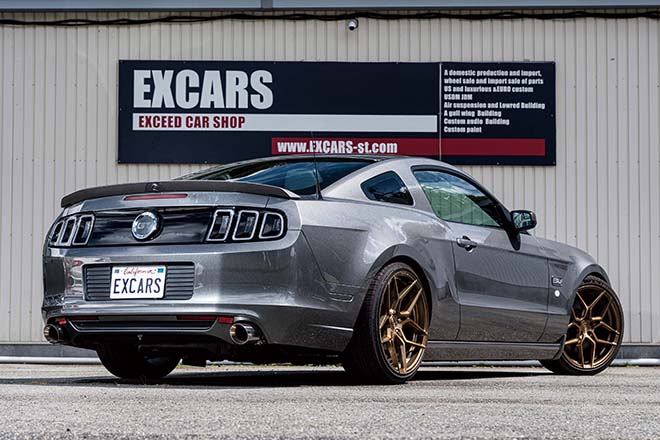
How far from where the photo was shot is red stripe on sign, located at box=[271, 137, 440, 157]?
13.2 meters

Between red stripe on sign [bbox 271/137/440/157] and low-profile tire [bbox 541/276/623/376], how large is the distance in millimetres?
4494

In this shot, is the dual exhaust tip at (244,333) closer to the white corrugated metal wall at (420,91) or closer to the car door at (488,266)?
the car door at (488,266)

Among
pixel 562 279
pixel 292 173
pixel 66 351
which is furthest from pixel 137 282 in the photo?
pixel 66 351

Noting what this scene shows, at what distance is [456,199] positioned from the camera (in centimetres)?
795

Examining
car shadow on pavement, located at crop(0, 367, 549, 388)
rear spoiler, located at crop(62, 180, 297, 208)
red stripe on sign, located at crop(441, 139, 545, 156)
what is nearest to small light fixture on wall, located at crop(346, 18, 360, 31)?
red stripe on sign, located at crop(441, 139, 545, 156)

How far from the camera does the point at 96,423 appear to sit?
444 centimetres

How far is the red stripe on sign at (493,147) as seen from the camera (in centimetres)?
1325

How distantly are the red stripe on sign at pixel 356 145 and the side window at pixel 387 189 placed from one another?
574cm

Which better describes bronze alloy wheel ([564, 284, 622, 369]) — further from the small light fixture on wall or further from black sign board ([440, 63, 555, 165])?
the small light fixture on wall

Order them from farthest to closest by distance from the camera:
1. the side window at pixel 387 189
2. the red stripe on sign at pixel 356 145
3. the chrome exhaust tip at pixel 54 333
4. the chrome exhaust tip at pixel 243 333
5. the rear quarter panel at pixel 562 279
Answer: the red stripe on sign at pixel 356 145 → the rear quarter panel at pixel 562 279 → the side window at pixel 387 189 → the chrome exhaust tip at pixel 54 333 → the chrome exhaust tip at pixel 243 333

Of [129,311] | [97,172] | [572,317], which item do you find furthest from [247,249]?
[97,172]

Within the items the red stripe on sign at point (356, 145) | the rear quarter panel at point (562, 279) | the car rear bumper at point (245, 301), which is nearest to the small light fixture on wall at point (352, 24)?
the red stripe on sign at point (356, 145)

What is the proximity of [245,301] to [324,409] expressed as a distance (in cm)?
135

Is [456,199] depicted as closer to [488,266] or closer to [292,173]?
[488,266]
